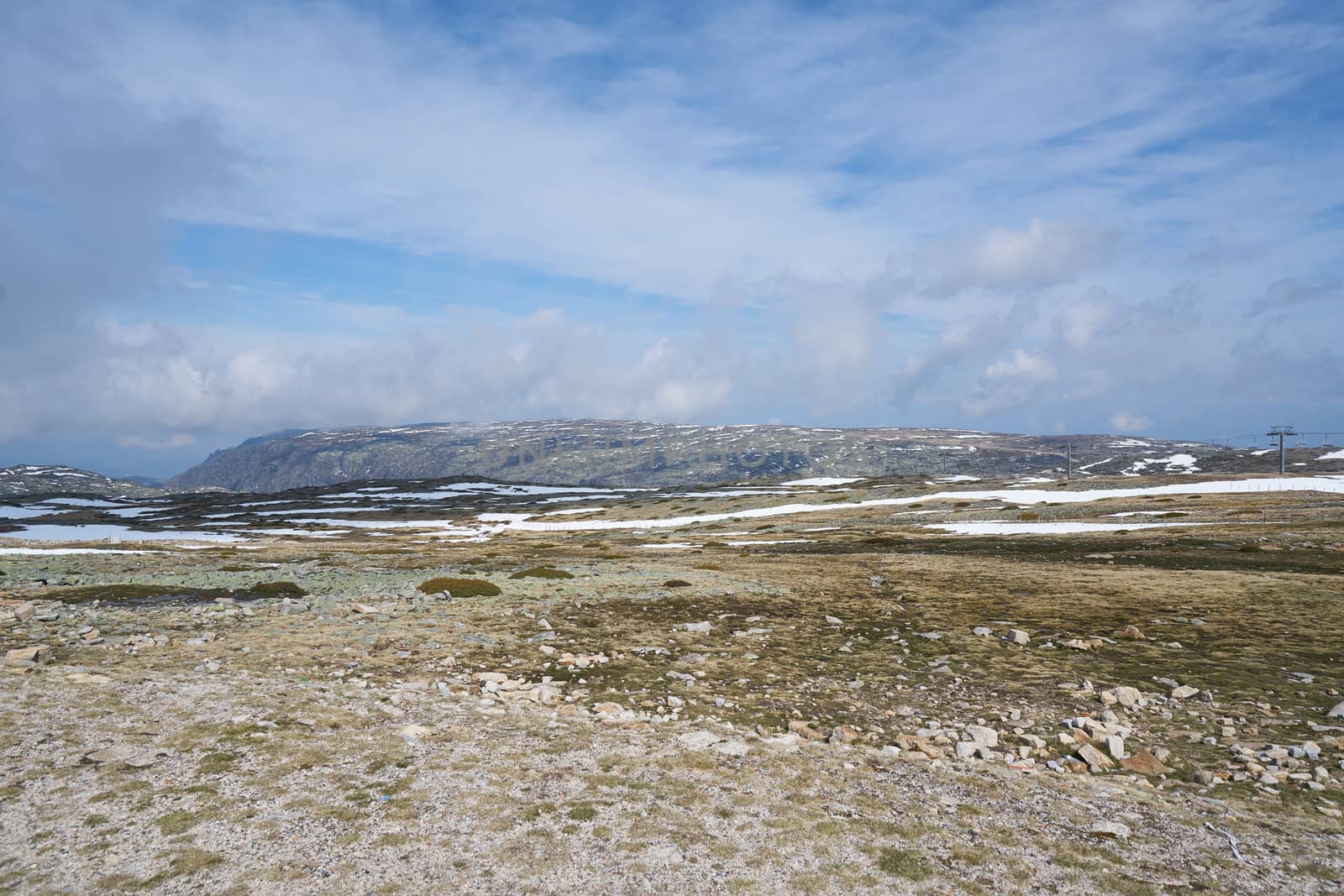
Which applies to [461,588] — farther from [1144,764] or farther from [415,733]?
[1144,764]

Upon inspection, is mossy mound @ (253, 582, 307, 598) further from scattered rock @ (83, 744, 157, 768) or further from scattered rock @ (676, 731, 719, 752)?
scattered rock @ (676, 731, 719, 752)

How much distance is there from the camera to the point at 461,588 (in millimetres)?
29719

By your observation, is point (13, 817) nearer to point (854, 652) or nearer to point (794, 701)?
point (794, 701)

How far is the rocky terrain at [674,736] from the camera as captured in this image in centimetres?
860

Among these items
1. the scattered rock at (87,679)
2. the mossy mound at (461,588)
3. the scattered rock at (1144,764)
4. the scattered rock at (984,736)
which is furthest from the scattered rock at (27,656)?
the scattered rock at (1144,764)

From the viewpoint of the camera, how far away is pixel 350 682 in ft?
53.7

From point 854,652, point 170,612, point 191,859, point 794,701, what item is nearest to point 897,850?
point 794,701

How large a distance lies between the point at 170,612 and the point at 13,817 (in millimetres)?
17911

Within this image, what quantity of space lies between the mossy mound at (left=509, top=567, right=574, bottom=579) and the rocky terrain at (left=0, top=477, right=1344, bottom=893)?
346 centimetres

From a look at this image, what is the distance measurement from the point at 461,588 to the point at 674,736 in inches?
747

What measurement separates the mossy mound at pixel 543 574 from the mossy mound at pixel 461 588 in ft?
14.2

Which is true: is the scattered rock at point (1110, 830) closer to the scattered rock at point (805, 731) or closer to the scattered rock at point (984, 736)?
the scattered rock at point (984, 736)

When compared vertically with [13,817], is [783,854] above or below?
below

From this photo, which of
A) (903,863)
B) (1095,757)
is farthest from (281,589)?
(1095,757)
